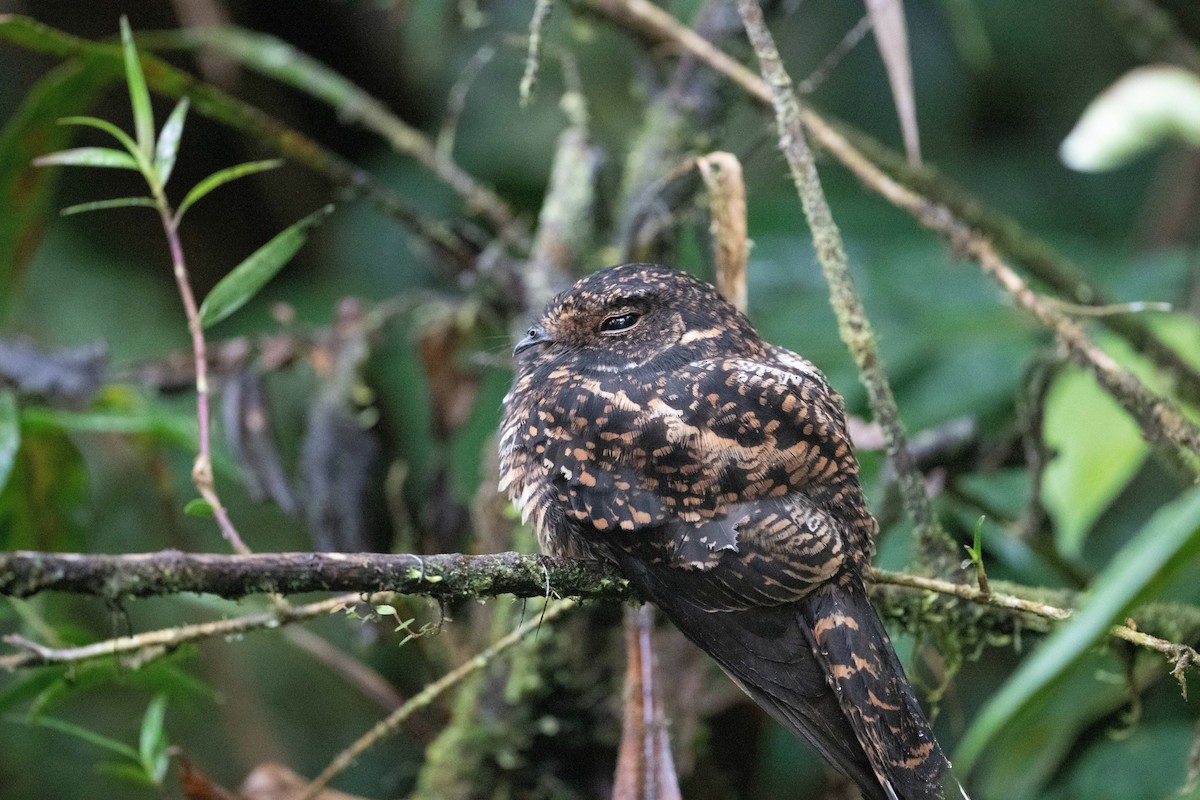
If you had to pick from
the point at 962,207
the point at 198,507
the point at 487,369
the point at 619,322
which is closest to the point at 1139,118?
the point at 962,207

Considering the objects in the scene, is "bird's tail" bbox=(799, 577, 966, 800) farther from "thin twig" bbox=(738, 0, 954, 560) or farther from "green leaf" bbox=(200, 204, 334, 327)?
"green leaf" bbox=(200, 204, 334, 327)

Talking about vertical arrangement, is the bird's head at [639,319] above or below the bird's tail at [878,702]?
above

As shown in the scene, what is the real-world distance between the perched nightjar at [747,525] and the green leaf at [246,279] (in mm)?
493

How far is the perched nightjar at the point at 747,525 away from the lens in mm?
1533

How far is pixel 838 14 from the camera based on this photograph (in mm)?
4375

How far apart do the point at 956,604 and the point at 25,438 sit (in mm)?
1875

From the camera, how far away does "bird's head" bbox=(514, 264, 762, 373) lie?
1.95 metres

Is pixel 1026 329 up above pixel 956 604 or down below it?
above

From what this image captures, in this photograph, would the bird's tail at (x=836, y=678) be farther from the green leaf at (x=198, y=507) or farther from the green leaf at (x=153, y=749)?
the green leaf at (x=153, y=749)

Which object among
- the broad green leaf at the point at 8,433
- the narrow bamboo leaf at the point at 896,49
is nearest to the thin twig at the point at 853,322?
the narrow bamboo leaf at the point at 896,49

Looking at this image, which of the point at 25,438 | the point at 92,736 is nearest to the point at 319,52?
the point at 25,438

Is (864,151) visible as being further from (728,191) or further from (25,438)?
(25,438)

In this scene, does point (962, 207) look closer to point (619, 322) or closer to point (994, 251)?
point (994, 251)

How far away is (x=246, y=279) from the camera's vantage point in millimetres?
1605
